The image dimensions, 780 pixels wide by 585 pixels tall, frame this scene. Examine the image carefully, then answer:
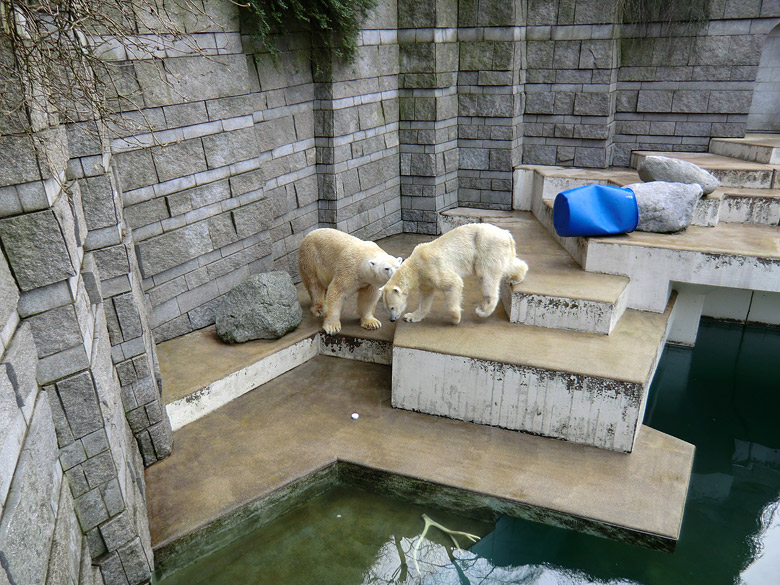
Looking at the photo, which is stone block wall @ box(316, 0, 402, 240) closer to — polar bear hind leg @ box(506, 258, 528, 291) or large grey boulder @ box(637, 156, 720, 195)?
polar bear hind leg @ box(506, 258, 528, 291)

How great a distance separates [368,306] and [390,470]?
6.04ft

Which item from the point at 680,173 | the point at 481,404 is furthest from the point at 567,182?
the point at 481,404

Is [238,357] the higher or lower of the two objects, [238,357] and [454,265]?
the lower

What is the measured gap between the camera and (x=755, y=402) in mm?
5672

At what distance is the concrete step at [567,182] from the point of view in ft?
19.7

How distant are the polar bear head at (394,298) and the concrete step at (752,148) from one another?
5625mm

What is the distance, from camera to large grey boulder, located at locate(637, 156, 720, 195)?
237 inches

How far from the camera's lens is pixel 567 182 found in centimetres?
→ 758

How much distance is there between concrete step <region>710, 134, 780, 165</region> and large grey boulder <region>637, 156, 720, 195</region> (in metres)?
1.68

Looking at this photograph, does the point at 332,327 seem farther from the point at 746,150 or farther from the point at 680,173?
the point at 746,150

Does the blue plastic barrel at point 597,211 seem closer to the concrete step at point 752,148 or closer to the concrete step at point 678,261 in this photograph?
the concrete step at point 678,261

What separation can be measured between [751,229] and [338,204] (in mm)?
4759

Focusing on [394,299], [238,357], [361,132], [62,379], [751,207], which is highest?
[361,132]

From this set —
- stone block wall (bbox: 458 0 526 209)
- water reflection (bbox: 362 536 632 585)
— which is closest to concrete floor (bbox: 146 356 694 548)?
water reflection (bbox: 362 536 632 585)
